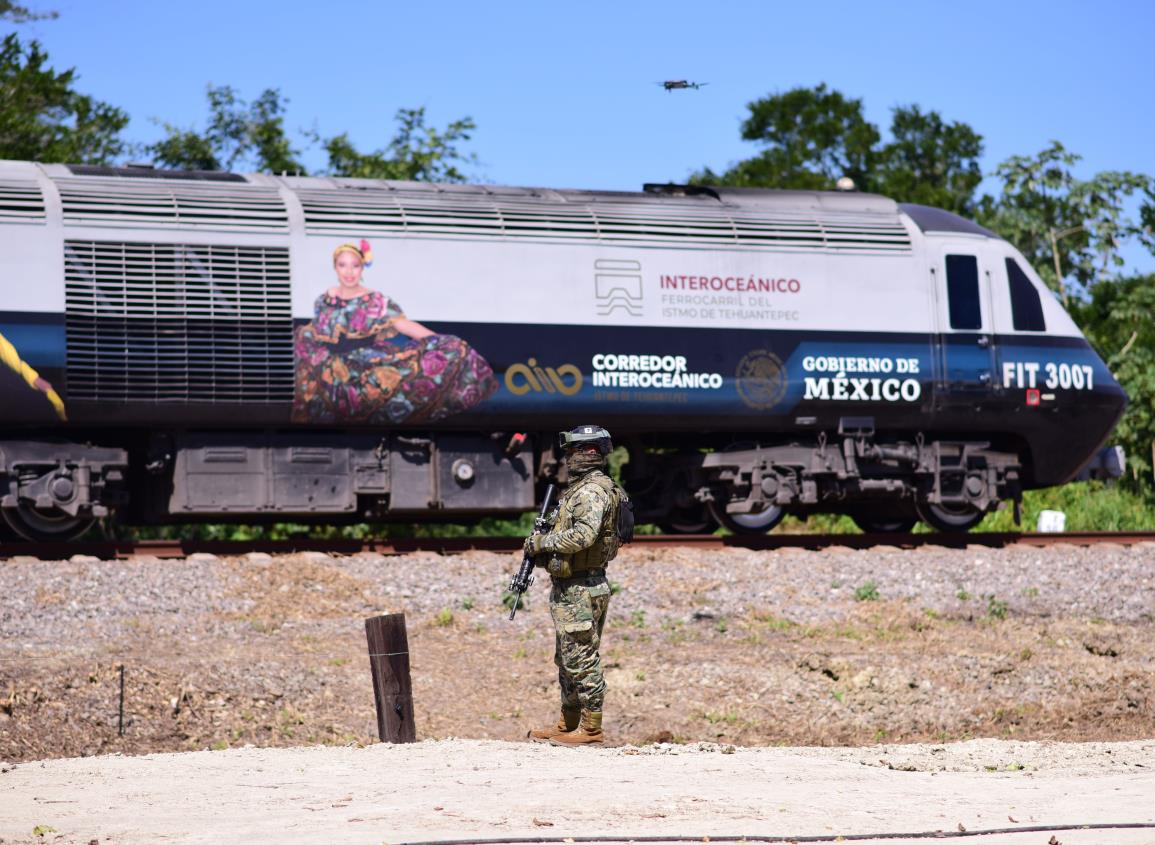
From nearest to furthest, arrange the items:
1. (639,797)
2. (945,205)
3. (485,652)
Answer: (639,797)
(485,652)
(945,205)

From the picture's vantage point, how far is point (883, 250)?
17266mm

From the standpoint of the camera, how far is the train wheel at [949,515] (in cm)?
1773

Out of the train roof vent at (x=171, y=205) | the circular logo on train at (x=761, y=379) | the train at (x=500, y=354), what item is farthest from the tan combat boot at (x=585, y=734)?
the circular logo on train at (x=761, y=379)

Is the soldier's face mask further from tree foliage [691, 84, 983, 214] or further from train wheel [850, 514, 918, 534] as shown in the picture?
tree foliage [691, 84, 983, 214]

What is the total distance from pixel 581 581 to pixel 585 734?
89cm

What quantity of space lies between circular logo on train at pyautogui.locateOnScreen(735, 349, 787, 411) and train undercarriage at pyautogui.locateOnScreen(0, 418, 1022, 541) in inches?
23.8

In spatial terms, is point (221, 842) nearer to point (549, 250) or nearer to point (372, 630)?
point (372, 630)

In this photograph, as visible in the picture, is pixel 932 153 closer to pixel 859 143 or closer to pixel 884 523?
pixel 859 143

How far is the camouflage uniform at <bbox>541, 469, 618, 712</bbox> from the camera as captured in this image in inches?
375

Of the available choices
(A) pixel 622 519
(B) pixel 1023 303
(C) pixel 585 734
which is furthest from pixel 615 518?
(B) pixel 1023 303

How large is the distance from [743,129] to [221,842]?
55.1 meters

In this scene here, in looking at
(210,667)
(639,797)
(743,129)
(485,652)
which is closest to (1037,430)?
(485,652)

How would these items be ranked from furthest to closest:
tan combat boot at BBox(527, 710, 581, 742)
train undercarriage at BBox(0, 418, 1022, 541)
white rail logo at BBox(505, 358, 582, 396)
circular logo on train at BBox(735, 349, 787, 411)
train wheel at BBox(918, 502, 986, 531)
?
train wheel at BBox(918, 502, 986, 531)
circular logo on train at BBox(735, 349, 787, 411)
white rail logo at BBox(505, 358, 582, 396)
train undercarriage at BBox(0, 418, 1022, 541)
tan combat boot at BBox(527, 710, 581, 742)

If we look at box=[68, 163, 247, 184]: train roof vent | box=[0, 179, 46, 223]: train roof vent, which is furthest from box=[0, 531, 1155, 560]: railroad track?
box=[68, 163, 247, 184]: train roof vent
